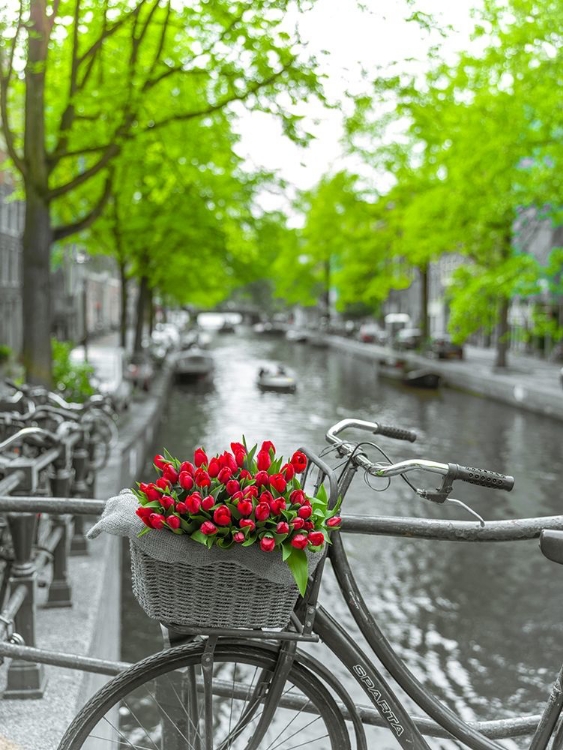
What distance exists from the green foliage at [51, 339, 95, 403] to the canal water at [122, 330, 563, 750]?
239cm

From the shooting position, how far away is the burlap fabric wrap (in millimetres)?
2404

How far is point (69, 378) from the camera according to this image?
17.4 meters

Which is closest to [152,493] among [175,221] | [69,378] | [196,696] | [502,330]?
[196,696]

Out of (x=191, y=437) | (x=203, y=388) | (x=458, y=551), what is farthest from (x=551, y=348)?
(x=458, y=551)

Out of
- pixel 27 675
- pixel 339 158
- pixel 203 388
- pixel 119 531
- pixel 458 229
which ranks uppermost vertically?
pixel 339 158

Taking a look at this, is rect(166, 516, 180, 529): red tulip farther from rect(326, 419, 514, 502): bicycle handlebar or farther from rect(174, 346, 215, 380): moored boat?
rect(174, 346, 215, 380): moored boat

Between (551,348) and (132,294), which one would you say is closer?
(551,348)

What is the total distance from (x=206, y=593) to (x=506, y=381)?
34.4 metres

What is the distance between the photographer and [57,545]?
636cm

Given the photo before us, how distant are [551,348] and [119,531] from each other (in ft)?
154

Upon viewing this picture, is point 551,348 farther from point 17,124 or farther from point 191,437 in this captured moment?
point 17,124

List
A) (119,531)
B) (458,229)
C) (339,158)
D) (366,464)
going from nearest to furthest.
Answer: (119,531) → (366,464) → (458,229) → (339,158)

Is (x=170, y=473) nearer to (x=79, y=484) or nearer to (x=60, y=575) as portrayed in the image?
(x=60, y=575)

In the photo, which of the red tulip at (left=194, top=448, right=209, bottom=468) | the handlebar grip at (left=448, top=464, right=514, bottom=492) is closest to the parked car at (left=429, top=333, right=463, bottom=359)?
the handlebar grip at (left=448, top=464, right=514, bottom=492)
